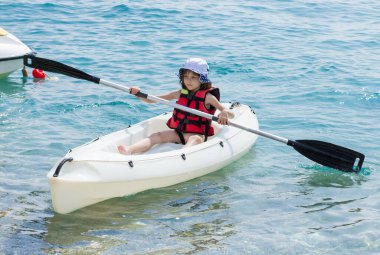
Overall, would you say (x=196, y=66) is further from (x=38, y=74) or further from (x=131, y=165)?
(x=38, y=74)

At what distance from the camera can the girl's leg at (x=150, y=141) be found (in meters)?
6.47

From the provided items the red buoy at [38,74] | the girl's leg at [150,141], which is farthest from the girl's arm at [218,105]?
the red buoy at [38,74]

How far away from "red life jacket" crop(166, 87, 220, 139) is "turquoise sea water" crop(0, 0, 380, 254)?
0.49 meters

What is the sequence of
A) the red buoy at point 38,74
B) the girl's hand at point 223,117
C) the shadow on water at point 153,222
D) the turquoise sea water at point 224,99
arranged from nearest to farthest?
1. the shadow on water at point 153,222
2. the turquoise sea water at point 224,99
3. the girl's hand at point 223,117
4. the red buoy at point 38,74

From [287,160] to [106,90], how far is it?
335 centimetres

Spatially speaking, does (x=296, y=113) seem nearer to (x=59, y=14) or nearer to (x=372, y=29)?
(x=372, y=29)

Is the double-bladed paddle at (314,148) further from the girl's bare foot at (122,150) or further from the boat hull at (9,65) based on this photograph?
the boat hull at (9,65)

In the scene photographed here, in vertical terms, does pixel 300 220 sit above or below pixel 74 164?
below

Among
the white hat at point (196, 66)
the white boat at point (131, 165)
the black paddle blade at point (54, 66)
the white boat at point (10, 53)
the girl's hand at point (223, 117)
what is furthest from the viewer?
the white boat at point (10, 53)

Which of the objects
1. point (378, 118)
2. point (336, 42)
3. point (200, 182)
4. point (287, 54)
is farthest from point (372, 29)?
point (200, 182)

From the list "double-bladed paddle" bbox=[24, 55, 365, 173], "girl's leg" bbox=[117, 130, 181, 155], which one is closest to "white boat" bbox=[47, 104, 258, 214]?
"girl's leg" bbox=[117, 130, 181, 155]

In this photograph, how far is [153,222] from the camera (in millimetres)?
5742

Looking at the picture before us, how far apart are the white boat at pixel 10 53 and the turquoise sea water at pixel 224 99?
317 millimetres

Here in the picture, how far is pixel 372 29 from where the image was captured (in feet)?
46.1
